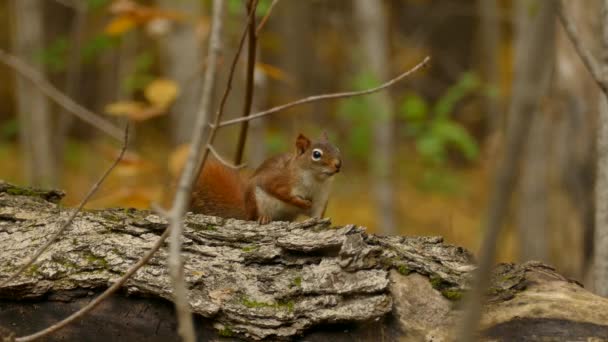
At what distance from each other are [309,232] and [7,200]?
108 cm

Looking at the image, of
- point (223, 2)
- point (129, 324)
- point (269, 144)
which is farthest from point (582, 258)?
point (223, 2)

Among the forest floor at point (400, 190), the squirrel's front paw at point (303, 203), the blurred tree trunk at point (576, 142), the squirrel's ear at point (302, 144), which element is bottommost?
the squirrel's front paw at point (303, 203)

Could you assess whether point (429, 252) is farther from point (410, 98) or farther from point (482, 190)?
point (482, 190)

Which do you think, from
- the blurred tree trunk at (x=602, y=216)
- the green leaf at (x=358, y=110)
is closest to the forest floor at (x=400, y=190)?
the green leaf at (x=358, y=110)

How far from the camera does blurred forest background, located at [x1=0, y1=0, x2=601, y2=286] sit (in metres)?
5.55

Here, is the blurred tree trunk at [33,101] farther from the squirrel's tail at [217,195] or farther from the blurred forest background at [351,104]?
the squirrel's tail at [217,195]

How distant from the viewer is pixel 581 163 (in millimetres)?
5559

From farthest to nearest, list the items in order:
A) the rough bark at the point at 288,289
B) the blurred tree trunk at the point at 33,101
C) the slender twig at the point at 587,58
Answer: the blurred tree trunk at the point at 33,101
the rough bark at the point at 288,289
the slender twig at the point at 587,58

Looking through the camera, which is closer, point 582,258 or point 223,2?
point 223,2

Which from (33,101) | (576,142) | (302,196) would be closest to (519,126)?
(302,196)

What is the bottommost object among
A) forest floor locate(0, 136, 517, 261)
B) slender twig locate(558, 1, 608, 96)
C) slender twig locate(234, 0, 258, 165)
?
slender twig locate(558, 1, 608, 96)

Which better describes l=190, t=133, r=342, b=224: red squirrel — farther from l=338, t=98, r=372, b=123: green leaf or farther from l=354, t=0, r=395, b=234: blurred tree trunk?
l=354, t=0, r=395, b=234: blurred tree trunk

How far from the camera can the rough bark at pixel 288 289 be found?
2.41 meters

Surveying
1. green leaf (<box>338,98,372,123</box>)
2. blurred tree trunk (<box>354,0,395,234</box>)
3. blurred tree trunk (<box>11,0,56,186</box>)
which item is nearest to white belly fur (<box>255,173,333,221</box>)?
green leaf (<box>338,98,372,123</box>)
